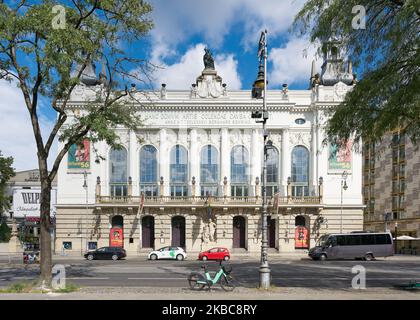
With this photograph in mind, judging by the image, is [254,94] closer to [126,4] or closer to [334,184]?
[126,4]

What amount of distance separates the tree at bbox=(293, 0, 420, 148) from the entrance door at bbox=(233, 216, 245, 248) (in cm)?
3469

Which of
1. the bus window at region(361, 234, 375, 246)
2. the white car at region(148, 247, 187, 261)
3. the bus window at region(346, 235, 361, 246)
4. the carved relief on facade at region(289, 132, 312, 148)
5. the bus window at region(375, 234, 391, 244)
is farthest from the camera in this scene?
the carved relief on facade at region(289, 132, 312, 148)

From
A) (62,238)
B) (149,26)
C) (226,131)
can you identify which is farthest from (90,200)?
(149,26)

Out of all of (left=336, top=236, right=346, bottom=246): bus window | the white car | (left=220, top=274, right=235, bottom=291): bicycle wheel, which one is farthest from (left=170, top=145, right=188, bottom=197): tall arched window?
(left=220, top=274, right=235, bottom=291): bicycle wheel

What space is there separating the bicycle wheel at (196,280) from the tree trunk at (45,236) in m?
5.94

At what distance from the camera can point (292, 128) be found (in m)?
51.0

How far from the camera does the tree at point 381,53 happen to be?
14.7m

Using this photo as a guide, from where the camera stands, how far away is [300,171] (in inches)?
1998

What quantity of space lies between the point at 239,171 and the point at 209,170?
12.5ft

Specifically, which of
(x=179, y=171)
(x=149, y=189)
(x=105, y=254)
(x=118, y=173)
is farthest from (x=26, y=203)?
(x=179, y=171)

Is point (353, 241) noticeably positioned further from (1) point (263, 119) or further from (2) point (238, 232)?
(1) point (263, 119)

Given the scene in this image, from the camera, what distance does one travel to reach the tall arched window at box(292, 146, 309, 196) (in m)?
50.3

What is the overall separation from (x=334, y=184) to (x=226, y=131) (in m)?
15.1

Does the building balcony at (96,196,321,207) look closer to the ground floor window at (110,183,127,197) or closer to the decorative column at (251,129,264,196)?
the ground floor window at (110,183,127,197)
